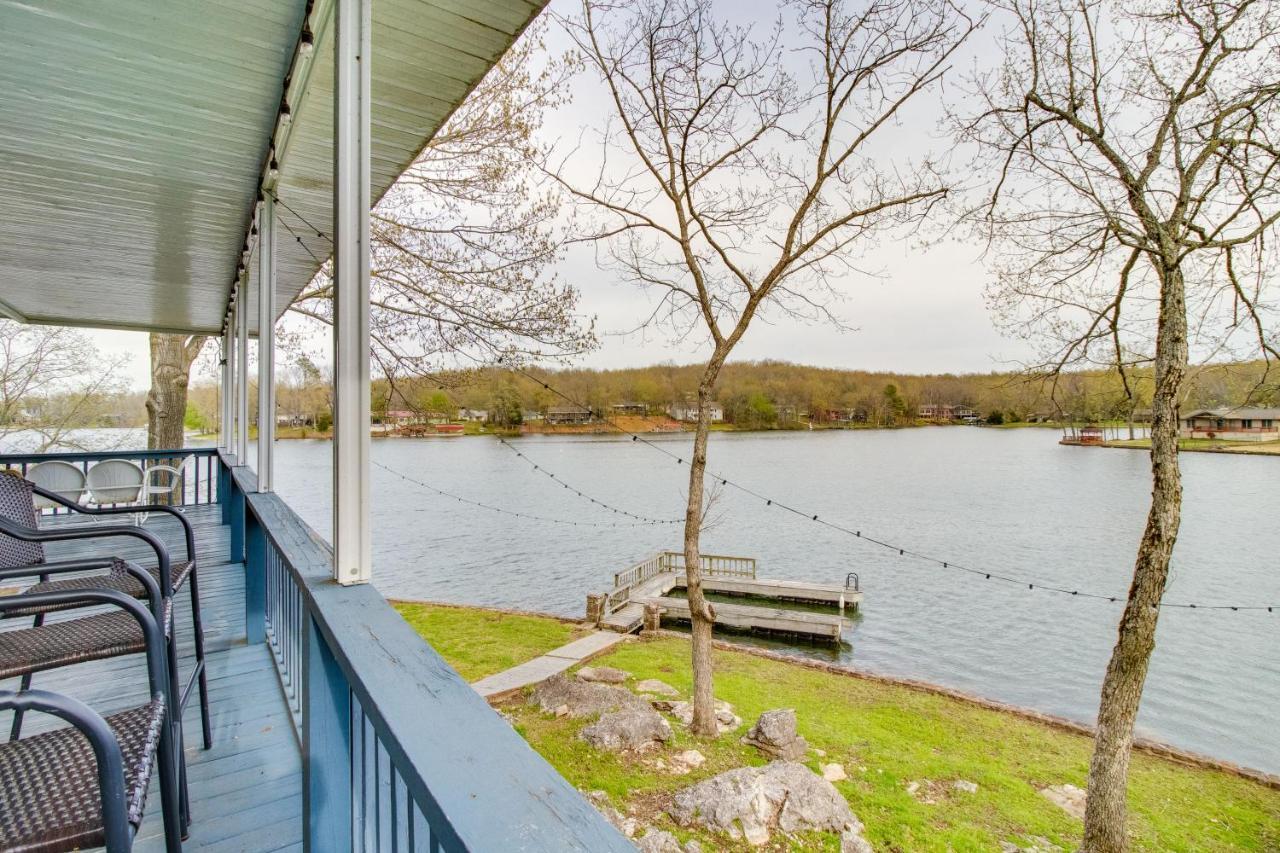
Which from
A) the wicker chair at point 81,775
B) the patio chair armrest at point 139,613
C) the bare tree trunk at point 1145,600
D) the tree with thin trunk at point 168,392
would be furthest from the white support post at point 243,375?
the bare tree trunk at point 1145,600

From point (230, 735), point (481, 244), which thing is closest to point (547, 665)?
point (481, 244)

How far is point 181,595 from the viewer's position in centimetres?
409

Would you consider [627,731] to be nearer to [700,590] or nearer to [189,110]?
[700,590]

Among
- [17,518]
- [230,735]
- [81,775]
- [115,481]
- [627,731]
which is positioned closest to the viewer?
[81,775]

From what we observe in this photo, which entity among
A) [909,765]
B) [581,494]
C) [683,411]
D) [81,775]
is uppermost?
[683,411]

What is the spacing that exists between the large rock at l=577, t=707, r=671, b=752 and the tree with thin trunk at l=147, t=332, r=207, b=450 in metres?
8.91

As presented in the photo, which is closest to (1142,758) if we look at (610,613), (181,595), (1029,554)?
(610,613)

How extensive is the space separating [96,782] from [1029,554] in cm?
2613

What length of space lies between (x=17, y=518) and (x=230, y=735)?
3.49 ft

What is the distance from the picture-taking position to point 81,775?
3.38 feet

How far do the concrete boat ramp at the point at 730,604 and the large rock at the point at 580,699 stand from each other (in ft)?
15.7

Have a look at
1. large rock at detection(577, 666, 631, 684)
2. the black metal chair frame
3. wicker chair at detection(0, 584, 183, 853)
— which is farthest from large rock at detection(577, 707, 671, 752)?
wicker chair at detection(0, 584, 183, 853)

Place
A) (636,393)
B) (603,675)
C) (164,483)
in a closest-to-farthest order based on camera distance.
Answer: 1. (164,483)
2. (603,675)
3. (636,393)

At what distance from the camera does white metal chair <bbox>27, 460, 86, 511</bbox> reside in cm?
590
